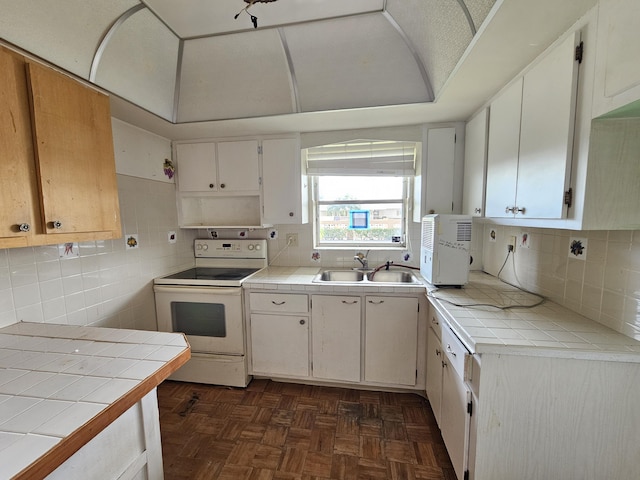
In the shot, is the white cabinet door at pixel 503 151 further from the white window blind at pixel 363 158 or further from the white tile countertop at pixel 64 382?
the white tile countertop at pixel 64 382

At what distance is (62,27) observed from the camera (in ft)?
4.07

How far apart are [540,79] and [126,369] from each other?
212 cm

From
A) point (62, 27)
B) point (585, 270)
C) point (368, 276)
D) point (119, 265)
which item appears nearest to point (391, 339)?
point (368, 276)

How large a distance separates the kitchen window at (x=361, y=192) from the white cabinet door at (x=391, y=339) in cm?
75

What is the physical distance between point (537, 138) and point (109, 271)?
269cm

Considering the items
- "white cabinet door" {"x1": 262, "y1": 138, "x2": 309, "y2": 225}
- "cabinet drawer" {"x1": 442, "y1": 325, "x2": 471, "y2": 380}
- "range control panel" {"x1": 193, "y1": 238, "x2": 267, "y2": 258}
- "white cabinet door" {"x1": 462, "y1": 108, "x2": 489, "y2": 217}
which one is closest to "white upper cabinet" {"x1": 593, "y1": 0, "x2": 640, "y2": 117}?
"white cabinet door" {"x1": 462, "y1": 108, "x2": 489, "y2": 217}

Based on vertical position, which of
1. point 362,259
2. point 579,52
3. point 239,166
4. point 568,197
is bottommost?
point 362,259

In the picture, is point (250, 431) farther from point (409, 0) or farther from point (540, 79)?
point (409, 0)

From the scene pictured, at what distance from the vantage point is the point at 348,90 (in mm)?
1748

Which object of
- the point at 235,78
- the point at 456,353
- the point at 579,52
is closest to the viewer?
the point at 579,52

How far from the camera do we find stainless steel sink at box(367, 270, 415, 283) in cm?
229

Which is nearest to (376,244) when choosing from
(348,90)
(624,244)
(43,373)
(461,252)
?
(461,252)

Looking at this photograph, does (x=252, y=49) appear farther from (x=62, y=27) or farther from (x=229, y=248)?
(x=229, y=248)

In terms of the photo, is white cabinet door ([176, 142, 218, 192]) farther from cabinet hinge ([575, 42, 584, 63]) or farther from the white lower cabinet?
cabinet hinge ([575, 42, 584, 63])
